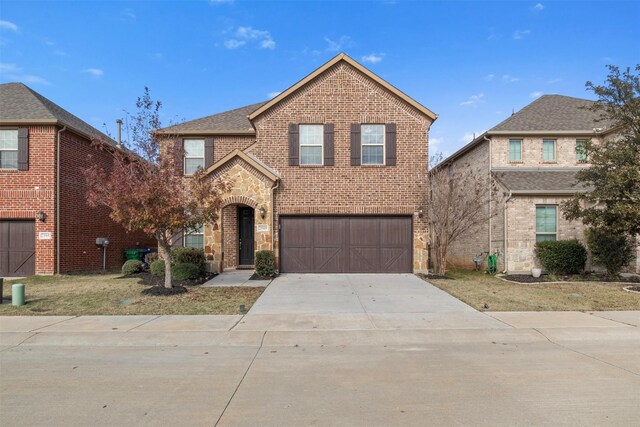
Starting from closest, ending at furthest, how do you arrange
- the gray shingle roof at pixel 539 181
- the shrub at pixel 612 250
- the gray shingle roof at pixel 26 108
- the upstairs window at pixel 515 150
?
the shrub at pixel 612 250
the gray shingle roof at pixel 26 108
the gray shingle roof at pixel 539 181
the upstairs window at pixel 515 150

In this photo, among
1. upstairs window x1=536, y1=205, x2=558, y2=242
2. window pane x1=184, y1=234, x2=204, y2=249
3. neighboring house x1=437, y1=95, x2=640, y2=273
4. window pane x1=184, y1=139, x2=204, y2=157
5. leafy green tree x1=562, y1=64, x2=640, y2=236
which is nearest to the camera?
leafy green tree x1=562, y1=64, x2=640, y2=236

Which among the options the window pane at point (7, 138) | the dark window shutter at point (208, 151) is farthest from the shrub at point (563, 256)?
the window pane at point (7, 138)

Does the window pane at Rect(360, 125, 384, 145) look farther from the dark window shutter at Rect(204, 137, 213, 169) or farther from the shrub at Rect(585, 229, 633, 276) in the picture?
the shrub at Rect(585, 229, 633, 276)

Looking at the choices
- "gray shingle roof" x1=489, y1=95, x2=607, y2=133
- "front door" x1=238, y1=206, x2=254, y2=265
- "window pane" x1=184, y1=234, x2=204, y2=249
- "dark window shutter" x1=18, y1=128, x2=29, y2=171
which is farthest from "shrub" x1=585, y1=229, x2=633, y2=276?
"dark window shutter" x1=18, y1=128, x2=29, y2=171

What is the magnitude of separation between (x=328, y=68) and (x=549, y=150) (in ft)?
33.7

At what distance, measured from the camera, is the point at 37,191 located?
15.2m

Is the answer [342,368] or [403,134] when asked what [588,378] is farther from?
[403,134]

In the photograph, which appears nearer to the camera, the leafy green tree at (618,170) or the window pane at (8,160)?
the leafy green tree at (618,170)

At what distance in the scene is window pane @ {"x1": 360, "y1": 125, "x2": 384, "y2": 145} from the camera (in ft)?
52.0

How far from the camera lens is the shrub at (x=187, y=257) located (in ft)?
46.5

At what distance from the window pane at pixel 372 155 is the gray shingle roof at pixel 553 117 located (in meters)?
5.31

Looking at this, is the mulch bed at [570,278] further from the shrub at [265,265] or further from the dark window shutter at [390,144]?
the shrub at [265,265]

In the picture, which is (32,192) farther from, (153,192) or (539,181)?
(539,181)

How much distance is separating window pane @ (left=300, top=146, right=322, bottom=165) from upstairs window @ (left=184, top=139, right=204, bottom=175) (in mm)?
4683
